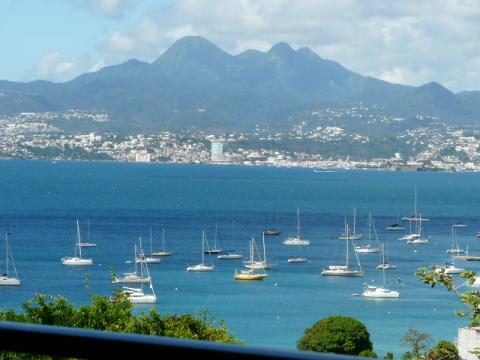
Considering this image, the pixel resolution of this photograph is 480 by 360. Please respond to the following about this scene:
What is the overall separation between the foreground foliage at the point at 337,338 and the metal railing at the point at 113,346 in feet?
70.4

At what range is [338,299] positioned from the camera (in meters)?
37.2

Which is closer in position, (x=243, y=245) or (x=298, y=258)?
(x=298, y=258)

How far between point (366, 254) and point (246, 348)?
52.1 meters

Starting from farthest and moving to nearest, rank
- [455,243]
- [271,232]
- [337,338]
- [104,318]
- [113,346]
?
[271,232] → [455,243] → [337,338] → [104,318] → [113,346]

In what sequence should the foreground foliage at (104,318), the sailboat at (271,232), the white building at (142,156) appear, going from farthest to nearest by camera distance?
the white building at (142,156) → the sailboat at (271,232) → the foreground foliage at (104,318)

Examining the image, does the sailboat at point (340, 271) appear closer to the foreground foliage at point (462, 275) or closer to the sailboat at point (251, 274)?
the sailboat at point (251, 274)

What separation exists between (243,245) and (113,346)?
5319 centimetres

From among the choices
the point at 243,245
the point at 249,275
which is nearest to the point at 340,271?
the point at 249,275

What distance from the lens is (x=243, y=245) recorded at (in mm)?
54219

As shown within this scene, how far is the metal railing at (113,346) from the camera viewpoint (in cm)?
106

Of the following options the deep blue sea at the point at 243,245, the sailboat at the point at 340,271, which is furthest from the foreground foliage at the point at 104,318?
the sailboat at the point at 340,271

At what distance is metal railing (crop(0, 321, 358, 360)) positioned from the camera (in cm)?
106

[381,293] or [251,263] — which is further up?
[251,263]

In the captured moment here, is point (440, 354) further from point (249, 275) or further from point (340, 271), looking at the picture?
point (340, 271)
